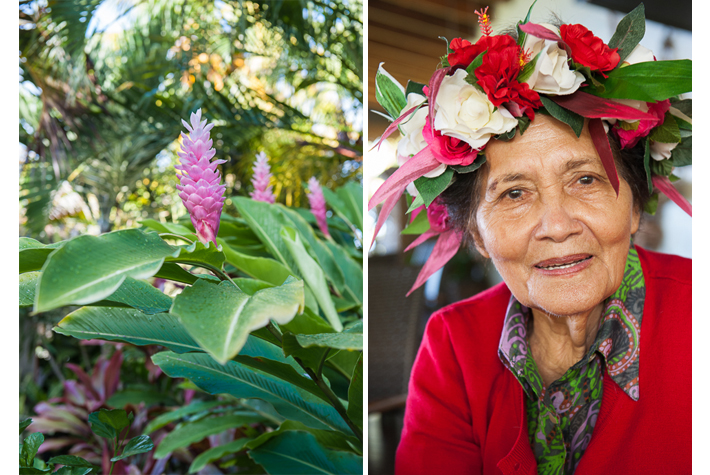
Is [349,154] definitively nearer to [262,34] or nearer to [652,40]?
[262,34]

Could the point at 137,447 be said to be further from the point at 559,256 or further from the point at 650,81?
the point at 650,81

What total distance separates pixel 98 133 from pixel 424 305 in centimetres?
166

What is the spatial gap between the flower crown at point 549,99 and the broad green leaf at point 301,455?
1.43 feet

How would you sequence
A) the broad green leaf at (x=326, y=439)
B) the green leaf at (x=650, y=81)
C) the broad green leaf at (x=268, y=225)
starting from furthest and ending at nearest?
the broad green leaf at (x=268, y=225), the broad green leaf at (x=326, y=439), the green leaf at (x=650, y=81)

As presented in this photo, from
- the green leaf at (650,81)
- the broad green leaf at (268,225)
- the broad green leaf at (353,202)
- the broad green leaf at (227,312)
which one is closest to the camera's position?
the broad green leaf at (227,312)

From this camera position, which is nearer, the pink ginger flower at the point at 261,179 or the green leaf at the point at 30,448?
the green leaf at the point at 30,448

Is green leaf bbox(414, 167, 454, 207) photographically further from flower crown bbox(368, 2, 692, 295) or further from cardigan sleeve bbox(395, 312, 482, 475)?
cardigan sleeve bbox(395, 312, 482, 475)

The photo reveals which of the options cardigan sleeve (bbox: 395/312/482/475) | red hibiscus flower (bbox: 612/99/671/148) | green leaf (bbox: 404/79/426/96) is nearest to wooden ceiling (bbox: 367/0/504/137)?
green leaf (bbox: 404/79/426/96)

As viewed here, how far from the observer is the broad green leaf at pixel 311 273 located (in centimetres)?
75

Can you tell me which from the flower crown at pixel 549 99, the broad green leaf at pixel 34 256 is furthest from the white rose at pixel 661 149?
the broad green leaf at pixel 34 256

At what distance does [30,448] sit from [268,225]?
1.55 feet

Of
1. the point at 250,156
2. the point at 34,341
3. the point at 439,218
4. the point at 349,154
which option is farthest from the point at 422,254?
the point at 34,341

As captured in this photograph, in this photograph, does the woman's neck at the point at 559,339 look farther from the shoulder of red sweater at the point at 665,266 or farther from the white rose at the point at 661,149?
the white rose at the point at 661,149

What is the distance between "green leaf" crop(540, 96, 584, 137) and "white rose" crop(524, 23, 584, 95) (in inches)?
0.5
